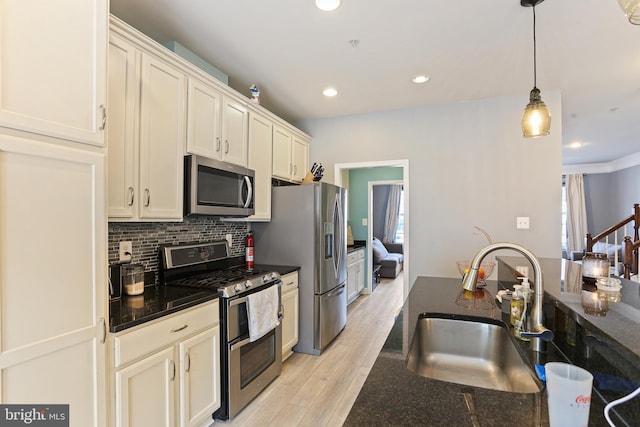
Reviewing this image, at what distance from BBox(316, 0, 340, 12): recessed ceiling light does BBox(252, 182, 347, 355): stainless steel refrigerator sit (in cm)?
149

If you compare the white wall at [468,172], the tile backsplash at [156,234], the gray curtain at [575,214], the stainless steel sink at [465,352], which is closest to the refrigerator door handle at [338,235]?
the white wall at [468,172]

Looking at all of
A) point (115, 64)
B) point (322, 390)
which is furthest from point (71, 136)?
point (322, 390)

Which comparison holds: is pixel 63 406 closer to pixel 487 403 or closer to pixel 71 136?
pixel 71 136

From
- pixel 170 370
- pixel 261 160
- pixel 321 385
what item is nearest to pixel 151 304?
pixel 170 370

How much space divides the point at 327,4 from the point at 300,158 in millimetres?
2128

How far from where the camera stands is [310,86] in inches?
125

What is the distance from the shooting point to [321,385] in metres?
2.56

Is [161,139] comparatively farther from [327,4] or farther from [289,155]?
[289,155]

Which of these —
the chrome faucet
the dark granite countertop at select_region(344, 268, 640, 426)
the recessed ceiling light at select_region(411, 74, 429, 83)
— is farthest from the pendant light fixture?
the dark granite countertop at select_region(344, 268, 640, 426)

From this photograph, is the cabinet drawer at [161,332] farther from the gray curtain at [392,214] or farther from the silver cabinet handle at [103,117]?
the gray curtain at [392,214]

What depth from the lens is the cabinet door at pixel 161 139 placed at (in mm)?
1919

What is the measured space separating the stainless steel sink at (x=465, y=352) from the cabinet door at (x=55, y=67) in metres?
1.56

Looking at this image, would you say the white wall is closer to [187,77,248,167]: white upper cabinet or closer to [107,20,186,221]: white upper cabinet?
[187,77,248,167]: white upper cabinet

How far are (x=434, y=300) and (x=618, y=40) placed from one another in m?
2.31
